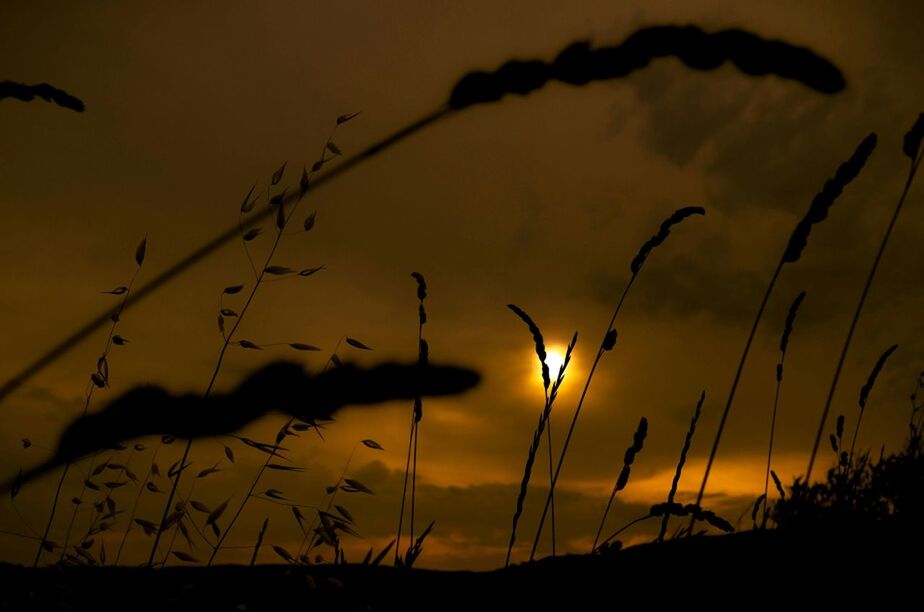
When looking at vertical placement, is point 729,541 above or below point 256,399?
below

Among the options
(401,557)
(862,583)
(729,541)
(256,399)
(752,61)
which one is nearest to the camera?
(862,583)

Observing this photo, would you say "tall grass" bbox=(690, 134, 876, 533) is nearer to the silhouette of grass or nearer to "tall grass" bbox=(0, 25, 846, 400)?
"tall grass" bbox=(0, 25, 846, 400)

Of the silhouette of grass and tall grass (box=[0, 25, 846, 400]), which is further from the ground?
tall grass (box=[0, 25, 846, 400])

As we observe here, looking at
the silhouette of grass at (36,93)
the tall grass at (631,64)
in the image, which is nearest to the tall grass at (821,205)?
the tall grass at (631,64)

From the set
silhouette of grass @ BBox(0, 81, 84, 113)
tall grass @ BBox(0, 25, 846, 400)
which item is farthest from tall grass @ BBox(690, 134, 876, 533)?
silhouette of grass @ BBox(0, 81, 84, 113)

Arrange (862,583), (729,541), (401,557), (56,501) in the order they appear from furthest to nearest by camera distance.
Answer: (56,501) < (401,557) < (729,541) < (862,583)

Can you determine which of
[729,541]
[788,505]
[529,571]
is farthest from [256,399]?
[788,505]

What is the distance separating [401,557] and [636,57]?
137cm

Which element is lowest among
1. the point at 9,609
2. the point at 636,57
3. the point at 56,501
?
the point at 9,609

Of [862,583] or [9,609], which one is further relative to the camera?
[9,609]

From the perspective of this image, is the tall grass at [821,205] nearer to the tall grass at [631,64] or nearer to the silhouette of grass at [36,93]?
the tall grass at [631,64]

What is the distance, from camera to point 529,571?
2107 mm

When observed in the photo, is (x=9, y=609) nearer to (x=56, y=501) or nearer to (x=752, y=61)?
(x=56, y=501)

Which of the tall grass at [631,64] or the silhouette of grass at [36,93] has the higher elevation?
the tall grass at [631,64]
